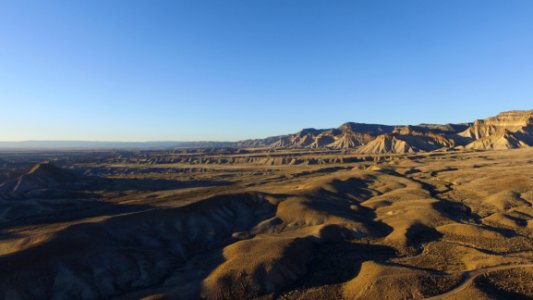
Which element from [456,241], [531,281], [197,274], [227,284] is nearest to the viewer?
[531,281]

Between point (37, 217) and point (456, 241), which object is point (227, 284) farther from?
point (37, 217)

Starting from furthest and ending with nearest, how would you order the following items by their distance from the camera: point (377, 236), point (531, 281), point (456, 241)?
point (377, 236) → point (456, 241) → point (531, 281)

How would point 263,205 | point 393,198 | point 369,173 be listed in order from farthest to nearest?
1. point 369,173
2. point 393,198
3. point 263,205

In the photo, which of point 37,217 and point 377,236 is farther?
point 37,217

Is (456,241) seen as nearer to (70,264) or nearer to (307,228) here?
(307,228)

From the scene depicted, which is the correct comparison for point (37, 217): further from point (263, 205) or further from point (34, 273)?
point (263, 205)

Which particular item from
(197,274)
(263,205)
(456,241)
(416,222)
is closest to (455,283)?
(456,241)

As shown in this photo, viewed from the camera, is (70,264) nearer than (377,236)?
Yes

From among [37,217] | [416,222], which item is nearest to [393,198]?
[416,222]

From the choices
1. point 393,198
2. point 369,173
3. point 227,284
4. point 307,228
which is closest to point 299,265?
point 227,284

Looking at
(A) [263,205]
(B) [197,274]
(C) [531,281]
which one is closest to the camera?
(C) [531,281]
